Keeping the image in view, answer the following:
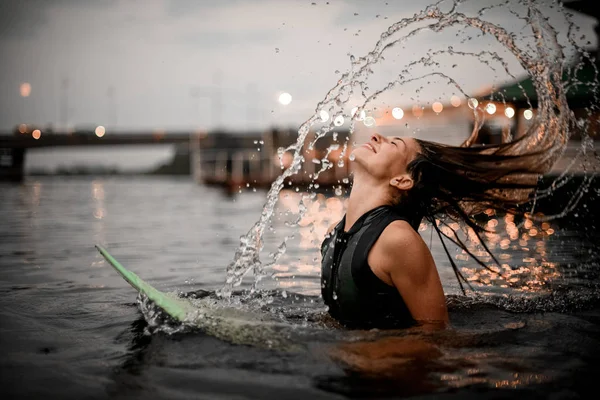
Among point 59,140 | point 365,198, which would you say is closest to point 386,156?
point 365,198

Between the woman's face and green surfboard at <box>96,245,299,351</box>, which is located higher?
the woman's face

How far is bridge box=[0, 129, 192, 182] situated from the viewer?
10075cm

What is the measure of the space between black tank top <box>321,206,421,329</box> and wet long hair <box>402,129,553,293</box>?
33 centimetres

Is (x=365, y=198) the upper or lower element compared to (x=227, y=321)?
upper

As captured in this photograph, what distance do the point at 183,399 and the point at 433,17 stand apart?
491 cm

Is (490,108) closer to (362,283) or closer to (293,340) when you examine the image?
(362,283)

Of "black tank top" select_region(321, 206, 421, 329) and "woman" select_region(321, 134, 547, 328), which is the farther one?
"black tank top" select_region(321, 206, 421, 329)

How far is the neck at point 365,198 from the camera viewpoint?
4504 mm

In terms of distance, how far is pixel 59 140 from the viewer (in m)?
108

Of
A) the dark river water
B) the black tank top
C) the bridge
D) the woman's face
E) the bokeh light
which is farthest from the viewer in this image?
the bridge

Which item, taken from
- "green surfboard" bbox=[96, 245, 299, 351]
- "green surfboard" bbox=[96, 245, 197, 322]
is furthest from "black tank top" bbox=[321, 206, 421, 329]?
"green surfboard" bbox=[96, 245, 197, 322]

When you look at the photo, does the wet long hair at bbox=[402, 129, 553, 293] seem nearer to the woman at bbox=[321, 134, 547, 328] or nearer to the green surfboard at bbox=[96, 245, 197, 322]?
the woman at bbox=[321, 134, 547, 328]

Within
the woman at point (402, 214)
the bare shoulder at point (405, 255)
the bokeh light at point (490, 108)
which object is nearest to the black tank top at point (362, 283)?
the woman at point (402, 214)

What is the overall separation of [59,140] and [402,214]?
11213 cm
